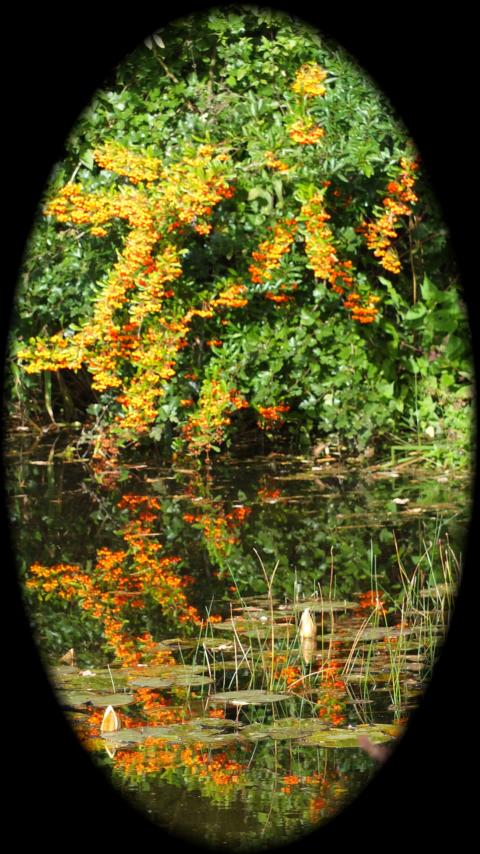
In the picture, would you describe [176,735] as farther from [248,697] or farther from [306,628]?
[306,628]

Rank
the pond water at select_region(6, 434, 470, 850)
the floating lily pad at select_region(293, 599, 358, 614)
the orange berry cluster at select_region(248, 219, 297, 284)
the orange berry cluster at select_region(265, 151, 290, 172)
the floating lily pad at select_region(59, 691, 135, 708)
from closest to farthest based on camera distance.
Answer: the pond water at select_region(6, 434, 470, 850), the floating lily pad at select_region(59, 691, 135, 708), the floating lily pad at select_region(293, 599, 358, 614), the orange berry cluster at select_region(248, 219, 297, 284), the orange berry cluster at select_region(265, 151, 290, 172)

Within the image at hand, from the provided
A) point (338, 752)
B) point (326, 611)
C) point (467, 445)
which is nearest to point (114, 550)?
point (326, 611)

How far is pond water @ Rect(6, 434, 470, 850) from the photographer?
135 inches

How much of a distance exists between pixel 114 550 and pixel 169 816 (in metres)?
3.28

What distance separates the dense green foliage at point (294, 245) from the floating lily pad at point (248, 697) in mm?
3846

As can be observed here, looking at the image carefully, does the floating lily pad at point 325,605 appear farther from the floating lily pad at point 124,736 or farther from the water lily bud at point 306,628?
the floating lily pad at point 124,736

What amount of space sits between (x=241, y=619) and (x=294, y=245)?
3809 millimetres

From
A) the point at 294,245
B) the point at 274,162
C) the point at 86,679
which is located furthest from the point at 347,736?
the point at 294,245

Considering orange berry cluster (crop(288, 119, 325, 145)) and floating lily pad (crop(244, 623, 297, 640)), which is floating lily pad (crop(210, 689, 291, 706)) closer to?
floating lily pad (crop(244, 623, 297, 640))

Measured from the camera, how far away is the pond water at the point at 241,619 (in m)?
3.43

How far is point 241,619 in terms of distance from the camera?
193 inches

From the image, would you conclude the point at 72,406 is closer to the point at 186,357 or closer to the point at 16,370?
the point at 16,370

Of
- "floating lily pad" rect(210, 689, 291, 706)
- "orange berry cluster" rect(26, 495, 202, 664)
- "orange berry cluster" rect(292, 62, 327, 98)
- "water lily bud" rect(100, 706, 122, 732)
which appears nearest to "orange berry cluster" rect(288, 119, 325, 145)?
"orange berry cluster" rect(292, 62, 327, 98)

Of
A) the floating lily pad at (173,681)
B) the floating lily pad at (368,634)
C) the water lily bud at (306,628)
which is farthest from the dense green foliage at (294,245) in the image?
the floating lily pad at (173,681)
